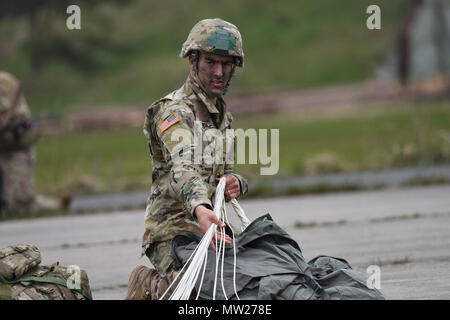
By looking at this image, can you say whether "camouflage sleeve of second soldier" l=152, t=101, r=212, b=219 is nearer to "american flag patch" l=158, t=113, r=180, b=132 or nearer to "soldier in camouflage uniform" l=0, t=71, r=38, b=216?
"american flag patch" l=158, t=113, r=180, b=132

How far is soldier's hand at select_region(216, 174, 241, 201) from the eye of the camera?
6215mm

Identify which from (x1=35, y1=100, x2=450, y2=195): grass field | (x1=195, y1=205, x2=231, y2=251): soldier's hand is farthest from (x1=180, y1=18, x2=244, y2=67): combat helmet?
(x1=35, y1=100, x2=450, y2=195): grass field

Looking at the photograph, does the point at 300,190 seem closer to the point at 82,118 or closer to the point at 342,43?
the point at 82,118

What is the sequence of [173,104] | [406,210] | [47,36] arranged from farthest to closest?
[47,36] < [406,210] < [173,104]

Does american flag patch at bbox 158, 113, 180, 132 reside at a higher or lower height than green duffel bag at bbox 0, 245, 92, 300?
higher

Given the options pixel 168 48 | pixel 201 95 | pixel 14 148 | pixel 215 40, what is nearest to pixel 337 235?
pixel 201 95

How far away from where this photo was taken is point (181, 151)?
5.79 m

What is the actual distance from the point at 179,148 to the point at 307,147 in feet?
62.8

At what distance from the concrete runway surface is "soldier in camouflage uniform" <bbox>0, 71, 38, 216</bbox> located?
67 cm

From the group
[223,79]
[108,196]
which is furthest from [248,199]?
[223,79]

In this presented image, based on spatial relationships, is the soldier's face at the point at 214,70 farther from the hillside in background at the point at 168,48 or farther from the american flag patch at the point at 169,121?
the hillside in background at the point at 168,48

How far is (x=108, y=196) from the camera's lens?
55.6 ft

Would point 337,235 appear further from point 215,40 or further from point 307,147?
point 307,147
